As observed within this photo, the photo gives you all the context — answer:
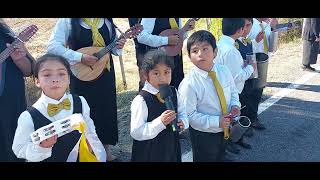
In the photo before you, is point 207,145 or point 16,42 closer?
point 16,42

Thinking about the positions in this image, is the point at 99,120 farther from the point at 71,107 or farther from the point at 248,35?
the point at 248,35

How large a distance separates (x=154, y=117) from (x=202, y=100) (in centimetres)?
56

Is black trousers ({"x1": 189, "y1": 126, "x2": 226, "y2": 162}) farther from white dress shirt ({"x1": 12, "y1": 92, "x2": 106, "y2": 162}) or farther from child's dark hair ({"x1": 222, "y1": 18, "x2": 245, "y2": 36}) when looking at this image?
child's dark hair ({"x1": 222, "y1": 18, "x2": 245, "y2": 36})

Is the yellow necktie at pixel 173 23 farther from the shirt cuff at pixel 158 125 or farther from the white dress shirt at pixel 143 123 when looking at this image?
the shirt cuff at pixel 158 125

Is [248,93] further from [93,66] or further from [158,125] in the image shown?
[158,125]

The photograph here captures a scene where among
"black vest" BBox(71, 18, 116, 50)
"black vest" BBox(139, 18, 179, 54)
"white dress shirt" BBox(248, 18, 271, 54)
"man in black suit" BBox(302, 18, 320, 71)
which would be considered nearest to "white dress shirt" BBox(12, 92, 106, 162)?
"black vest" BBox(71, 18, 116, 50)

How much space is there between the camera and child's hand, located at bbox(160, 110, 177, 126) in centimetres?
334

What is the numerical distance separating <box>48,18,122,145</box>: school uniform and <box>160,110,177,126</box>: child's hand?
1.35m

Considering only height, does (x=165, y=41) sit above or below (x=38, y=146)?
above

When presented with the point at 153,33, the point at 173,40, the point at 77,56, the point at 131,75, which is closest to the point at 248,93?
the point at 173,40

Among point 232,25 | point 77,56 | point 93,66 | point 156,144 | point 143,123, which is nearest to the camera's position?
A: point 143,123

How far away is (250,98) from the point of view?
535 cm

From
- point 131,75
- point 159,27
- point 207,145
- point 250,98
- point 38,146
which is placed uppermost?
point 159,27

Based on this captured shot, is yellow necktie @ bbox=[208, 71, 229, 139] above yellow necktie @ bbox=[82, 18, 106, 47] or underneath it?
underneath
